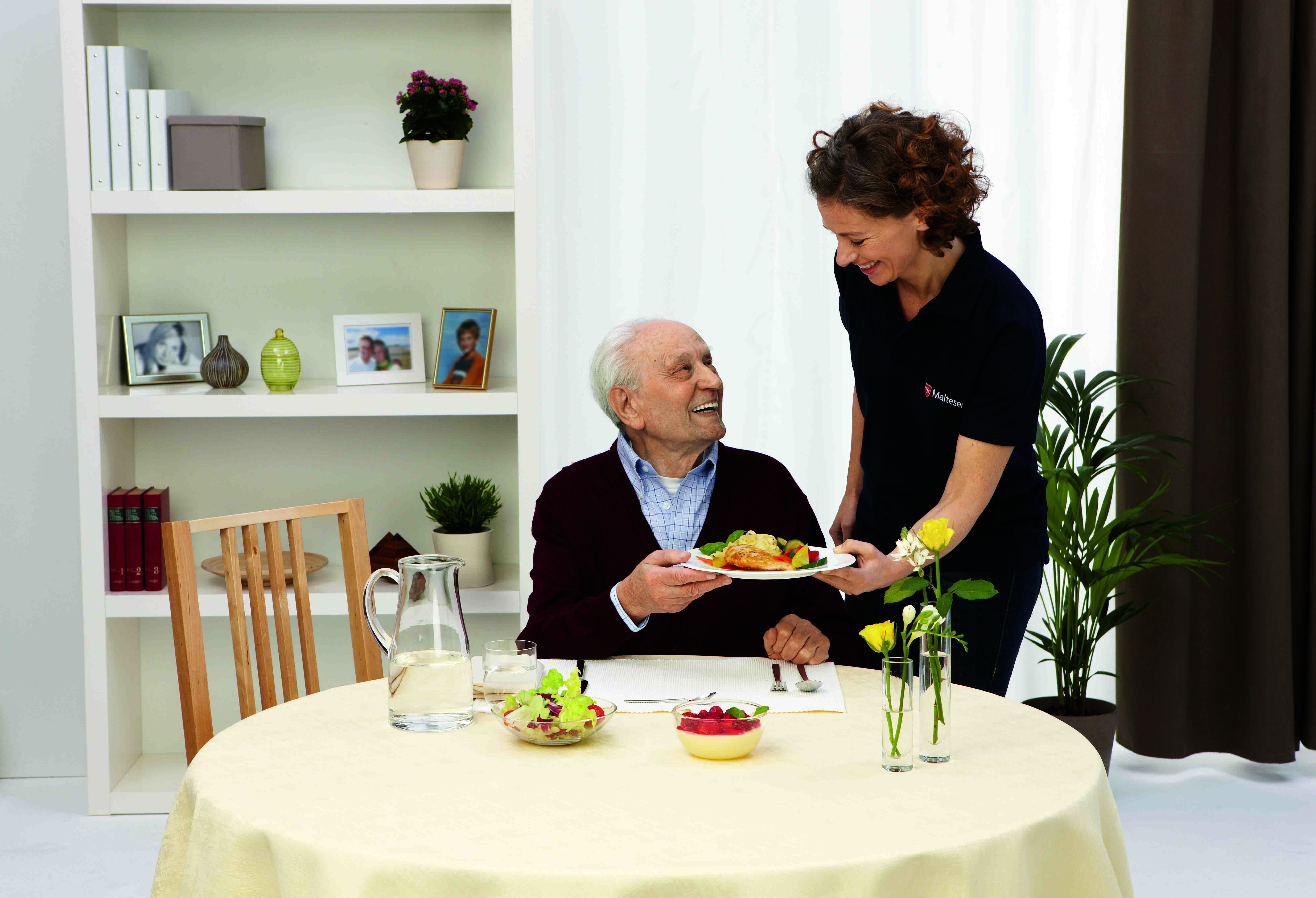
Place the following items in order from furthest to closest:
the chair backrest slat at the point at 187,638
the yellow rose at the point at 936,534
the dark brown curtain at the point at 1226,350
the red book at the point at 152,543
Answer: the dark brown curtain at the point at 1226,350 → the red book at the point at 152,543 → the chair backrest slat at the point at 187,638 → the yellow rose at the point at 936,534

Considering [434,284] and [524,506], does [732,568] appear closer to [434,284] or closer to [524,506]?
[524,506]

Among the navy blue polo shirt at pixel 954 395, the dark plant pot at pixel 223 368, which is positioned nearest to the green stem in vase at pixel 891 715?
the navy blue polo shirt at pixel 954 395

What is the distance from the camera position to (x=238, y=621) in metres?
1.98

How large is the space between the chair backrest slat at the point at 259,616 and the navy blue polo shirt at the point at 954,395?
107 centimetres

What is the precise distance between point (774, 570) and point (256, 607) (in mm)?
878

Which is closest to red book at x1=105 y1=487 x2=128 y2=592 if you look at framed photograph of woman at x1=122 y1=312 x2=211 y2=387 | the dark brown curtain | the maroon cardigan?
framed photograph of woman at x1=122 y1=312 x2=211 y2=387

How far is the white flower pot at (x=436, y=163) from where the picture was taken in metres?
3.04

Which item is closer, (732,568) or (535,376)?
(732,568)

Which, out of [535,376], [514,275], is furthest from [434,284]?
[535,376]

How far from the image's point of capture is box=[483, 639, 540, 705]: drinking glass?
1.56 meters

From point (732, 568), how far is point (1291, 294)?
238 cm

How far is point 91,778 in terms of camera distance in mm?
3066

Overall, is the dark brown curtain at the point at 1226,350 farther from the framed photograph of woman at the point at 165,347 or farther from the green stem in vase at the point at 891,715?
the framed photograph of woman at the point at 165,347

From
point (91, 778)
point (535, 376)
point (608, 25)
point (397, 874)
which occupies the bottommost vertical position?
point (91, 778)
